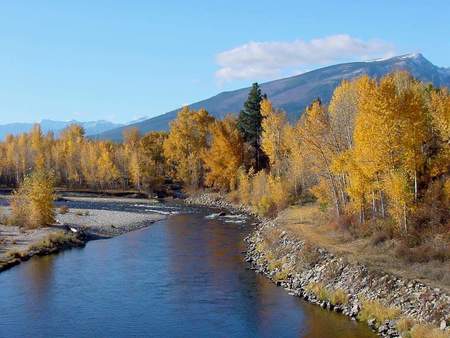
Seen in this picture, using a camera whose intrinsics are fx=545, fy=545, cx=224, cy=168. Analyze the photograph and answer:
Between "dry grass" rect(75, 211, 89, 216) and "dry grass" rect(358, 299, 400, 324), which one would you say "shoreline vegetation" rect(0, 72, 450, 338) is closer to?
"dry grass" rect(358, 299, 400, 324)

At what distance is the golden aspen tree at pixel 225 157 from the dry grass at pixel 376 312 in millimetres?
64283

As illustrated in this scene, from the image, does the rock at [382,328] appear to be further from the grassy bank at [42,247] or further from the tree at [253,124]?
the tree at [253,124]

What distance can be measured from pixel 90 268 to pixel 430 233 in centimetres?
2602

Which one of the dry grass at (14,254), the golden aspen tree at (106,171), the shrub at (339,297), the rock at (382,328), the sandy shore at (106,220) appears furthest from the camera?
the golden aspen tree at (106,171)

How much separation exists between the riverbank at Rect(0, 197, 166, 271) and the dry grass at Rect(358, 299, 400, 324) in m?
28.5

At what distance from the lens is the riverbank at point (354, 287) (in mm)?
27078

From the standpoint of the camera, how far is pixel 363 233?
41562 millimetres

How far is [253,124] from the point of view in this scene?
96688mm

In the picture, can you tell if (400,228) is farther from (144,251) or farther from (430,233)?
(144,251)

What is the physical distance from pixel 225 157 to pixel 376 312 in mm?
68117

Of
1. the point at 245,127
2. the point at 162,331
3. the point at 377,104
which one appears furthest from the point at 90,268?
the point at 245,127

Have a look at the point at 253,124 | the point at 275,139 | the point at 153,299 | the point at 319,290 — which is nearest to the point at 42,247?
the point at 153,299

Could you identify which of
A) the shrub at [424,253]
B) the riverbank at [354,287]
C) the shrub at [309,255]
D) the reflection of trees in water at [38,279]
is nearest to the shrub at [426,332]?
the riverbank at [354,287]

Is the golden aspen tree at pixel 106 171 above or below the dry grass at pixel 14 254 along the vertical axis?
above
